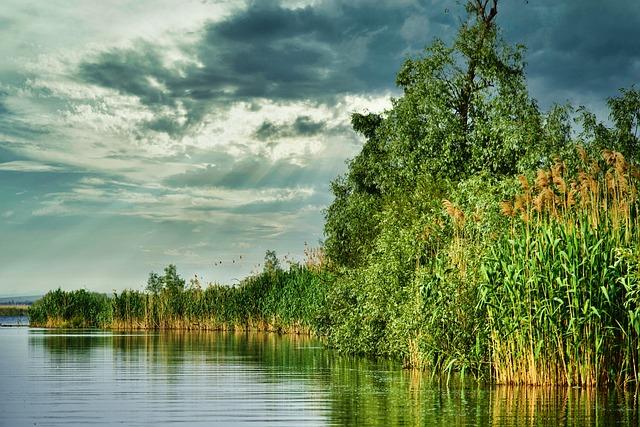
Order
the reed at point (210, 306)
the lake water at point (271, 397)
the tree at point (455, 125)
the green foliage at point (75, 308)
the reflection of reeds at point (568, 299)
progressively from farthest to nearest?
the green foliage at point (75, 308), the reed at point (210, 306), the tree at point (455, 125), the reflection of reeds at point (568, 299), the lake water at point (271, 397)

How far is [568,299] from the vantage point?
62.7 ft

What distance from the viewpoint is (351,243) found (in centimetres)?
4447

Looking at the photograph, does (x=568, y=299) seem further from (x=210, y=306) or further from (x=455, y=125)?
(x=210, y=306)

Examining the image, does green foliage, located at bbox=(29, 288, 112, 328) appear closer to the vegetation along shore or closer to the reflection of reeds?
the vegetation along shore

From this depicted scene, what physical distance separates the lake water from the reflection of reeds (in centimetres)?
74

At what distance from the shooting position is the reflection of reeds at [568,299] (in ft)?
61.6

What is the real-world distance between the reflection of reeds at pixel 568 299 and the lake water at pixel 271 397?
74 centimetres

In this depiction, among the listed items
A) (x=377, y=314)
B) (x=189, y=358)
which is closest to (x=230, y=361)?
(x=189, y=358)

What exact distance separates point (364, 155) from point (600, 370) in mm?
29013

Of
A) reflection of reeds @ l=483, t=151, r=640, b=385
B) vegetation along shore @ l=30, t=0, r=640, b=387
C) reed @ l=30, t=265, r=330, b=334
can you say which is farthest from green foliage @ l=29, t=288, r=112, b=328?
reflection of reeds @ l=483, t=151, r=640, b=385

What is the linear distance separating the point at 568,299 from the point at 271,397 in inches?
272

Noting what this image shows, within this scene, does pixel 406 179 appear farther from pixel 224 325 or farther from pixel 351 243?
pixel 224 325

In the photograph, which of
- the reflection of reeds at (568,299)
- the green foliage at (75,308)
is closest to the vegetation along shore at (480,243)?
the reflection of reeds at (568,299)

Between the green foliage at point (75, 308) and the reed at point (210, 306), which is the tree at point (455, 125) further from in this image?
the green foliage at point (75, 308)
